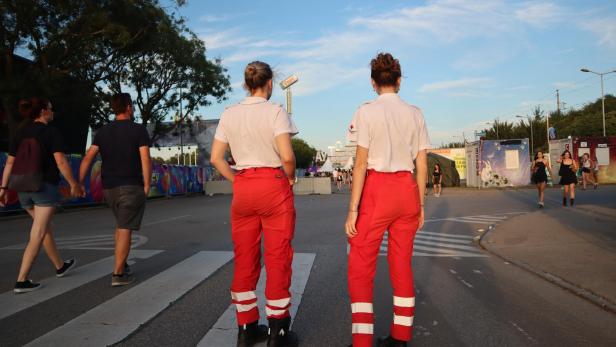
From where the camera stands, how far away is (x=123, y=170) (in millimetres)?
4875

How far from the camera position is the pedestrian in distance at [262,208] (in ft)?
10.7

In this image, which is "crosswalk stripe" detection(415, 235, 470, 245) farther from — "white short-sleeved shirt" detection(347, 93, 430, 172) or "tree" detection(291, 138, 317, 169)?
"tree" detection(291, 138, 317, 169)

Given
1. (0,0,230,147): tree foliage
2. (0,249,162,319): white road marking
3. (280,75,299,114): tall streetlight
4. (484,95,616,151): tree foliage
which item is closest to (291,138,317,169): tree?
(484,95,616,151): tree foliage

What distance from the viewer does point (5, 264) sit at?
254 inches

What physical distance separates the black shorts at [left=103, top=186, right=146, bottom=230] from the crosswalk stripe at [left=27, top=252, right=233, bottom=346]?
0.64m

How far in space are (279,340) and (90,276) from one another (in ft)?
10.3

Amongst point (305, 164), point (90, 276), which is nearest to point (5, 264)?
point (90, 276)

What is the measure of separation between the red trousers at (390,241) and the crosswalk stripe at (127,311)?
5.59 ft

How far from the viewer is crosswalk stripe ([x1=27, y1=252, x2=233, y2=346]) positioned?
11.3ft

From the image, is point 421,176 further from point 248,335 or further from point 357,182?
point 248,335

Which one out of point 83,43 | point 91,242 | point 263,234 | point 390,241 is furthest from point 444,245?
point 83,43

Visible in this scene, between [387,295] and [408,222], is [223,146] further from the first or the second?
[387,295]

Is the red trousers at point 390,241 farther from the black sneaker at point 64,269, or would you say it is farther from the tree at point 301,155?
the tree at point 301,155

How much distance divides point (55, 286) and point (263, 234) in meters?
2.90
